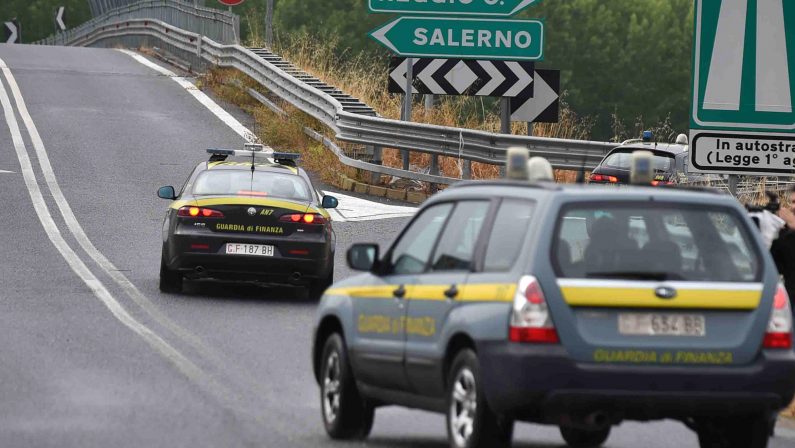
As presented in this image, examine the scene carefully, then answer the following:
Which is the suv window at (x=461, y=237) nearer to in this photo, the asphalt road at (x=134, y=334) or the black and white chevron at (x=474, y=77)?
the asphalt road at (x=134, y=334)

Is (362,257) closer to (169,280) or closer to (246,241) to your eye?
(246,241)

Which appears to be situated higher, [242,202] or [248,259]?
[242,202]

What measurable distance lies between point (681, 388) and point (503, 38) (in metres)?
17.8

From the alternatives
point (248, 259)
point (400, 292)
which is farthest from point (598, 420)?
point (248, 259)

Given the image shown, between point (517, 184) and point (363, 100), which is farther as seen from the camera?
point (363, 100)

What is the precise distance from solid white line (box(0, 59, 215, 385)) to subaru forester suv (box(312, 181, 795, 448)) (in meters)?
3.80

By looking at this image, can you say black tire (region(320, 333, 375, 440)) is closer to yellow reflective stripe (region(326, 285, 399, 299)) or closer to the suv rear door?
yellow reflective stripe (region(326, 285, 399, 299))

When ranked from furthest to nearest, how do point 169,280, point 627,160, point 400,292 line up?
point 627,160, point 169,280, point 400,292

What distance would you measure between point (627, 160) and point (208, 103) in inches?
534

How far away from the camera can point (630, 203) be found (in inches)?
334

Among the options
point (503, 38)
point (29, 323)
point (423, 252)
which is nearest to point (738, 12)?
point (423, 252)

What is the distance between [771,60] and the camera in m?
11.5

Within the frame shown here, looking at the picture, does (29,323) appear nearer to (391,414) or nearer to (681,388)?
(391,414)

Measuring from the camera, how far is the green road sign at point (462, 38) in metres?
25.6
